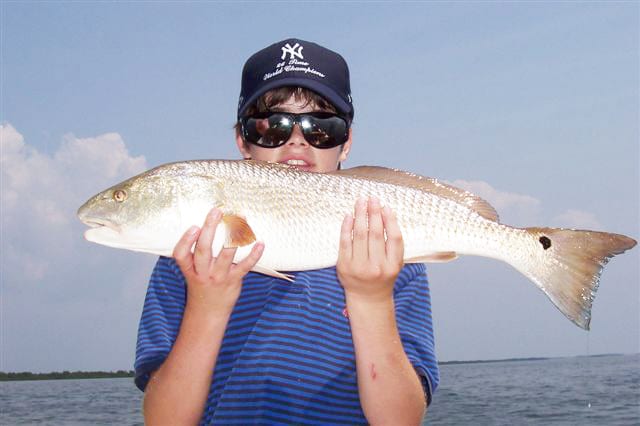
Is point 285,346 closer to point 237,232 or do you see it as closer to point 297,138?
point 237,232

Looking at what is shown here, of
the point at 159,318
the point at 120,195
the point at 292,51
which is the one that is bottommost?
the point at 159,318

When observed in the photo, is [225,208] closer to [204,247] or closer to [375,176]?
[204,247]

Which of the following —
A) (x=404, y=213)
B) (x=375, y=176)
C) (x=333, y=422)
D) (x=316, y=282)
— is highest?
(x=375, y=176)

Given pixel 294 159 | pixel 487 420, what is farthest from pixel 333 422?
pixel 487 420

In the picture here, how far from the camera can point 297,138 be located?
5094 millimetres

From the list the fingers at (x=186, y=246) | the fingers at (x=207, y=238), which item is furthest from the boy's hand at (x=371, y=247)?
the fingers at (x=186, y=246)

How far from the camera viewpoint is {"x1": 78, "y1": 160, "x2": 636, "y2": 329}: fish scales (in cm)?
419

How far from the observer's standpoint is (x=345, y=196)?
4359 millimetres

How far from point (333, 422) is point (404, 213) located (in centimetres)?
146

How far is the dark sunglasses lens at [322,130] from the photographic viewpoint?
16.8 ft

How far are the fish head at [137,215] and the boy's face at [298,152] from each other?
1.03 m

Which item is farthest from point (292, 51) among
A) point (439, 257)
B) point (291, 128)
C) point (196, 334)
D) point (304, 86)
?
point (196, 334)

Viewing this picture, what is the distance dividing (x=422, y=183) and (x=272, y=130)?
1263 mm

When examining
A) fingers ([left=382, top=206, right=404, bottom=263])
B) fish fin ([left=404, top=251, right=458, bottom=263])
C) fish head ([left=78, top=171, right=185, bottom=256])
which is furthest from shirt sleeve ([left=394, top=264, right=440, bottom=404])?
fish head ([left=78, top=171, right=185, bottom=256])
